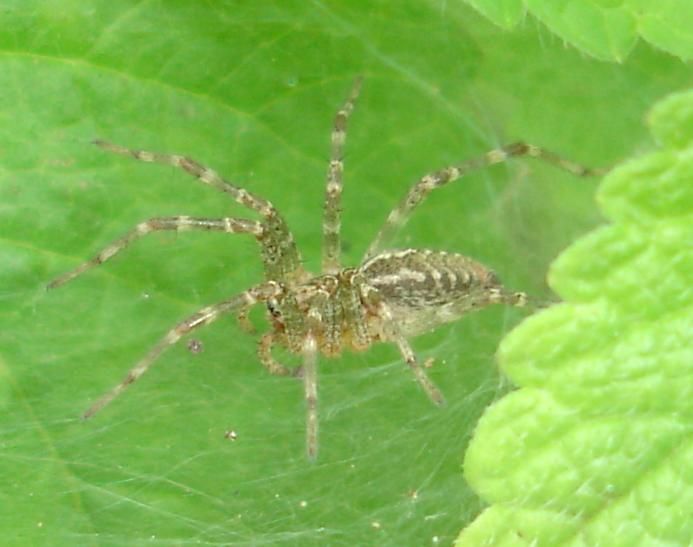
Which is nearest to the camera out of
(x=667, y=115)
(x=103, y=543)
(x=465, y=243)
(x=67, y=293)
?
(x=667, y=115)

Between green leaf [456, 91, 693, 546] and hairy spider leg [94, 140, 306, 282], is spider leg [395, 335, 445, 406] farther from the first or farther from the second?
green leaf [456, 91, 693, 546]

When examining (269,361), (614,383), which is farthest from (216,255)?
(614,383)

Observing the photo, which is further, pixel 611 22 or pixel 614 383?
pixel 611 22

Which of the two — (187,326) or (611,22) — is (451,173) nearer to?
(611,22)

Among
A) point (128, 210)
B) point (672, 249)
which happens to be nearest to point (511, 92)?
point (128, 210)

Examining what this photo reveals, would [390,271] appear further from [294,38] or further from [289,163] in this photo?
[294,38]

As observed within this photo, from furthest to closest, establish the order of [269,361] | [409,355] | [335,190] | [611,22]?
[335,190] < [269,361] < [409,355] < [611,22]

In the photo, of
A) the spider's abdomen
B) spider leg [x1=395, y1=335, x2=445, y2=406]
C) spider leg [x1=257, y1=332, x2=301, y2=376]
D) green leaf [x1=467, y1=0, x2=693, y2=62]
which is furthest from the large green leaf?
green leaf [x1=467, y1=0, x2=693, y2=62]
